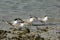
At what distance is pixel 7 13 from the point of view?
9930 millimetres

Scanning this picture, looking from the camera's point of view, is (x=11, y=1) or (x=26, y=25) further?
(x=11, y=1)

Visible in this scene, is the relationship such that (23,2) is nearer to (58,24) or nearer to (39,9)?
(39,9)

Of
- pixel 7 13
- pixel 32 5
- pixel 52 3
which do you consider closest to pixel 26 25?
pixel 7 13

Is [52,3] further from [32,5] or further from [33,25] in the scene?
[33,25]

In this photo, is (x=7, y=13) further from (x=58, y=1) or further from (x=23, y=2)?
(x=58, y=1)

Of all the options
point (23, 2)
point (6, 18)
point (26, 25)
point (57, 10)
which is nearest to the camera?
point (26, 25)

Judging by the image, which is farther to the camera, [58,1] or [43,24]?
[58,1]

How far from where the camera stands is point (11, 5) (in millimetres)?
11523

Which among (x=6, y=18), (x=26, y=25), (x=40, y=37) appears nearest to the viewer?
(x=40, y=37)

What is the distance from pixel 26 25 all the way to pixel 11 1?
14.0 ft

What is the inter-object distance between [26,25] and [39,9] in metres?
2.93

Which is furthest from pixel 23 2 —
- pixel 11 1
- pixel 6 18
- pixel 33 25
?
pixel 33 25

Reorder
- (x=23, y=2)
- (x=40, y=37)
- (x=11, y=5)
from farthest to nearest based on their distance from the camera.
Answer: (x=23, y=2)
(x=11, y=5)
(x=40, y=37)

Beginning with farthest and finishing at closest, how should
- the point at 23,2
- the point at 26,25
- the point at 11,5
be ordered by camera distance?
the point at 23,2 < the point at 11,5 < the point at 26,25
